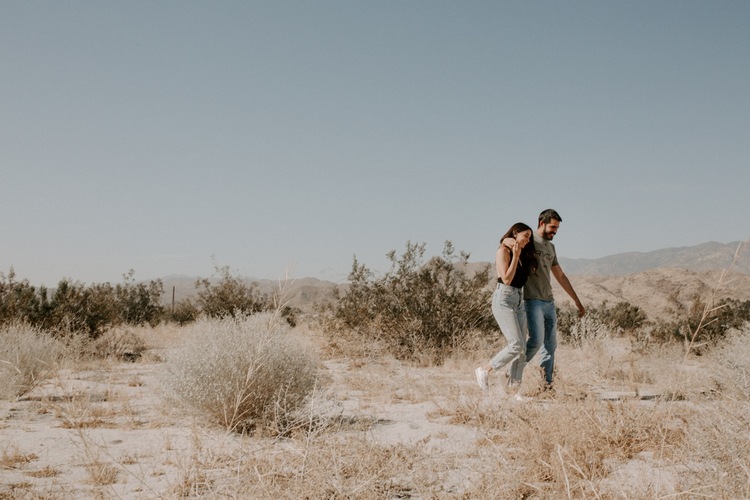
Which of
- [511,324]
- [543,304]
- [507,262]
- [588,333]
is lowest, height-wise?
[588,333]

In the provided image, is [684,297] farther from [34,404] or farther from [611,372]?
[34,404]

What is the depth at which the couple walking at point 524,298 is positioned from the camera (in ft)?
15.9

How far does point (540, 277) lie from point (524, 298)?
0.27 meters

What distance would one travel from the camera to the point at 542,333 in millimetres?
5086

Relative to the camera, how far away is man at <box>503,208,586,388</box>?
200 inches

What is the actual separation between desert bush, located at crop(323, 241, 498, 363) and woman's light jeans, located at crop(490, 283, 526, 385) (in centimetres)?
351

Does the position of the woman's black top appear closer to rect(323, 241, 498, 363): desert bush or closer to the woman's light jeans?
the woman's light jeans

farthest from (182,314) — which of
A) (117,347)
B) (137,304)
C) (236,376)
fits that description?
(236,376)

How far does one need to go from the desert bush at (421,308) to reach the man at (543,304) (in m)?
3.38

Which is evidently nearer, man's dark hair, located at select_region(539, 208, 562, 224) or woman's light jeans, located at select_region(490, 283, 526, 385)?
woman's light jeans, located at select_region(490, 283, 526, 385)

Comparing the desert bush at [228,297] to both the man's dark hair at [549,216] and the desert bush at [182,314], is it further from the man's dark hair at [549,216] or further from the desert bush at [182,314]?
the man's dark hair at [549,216]

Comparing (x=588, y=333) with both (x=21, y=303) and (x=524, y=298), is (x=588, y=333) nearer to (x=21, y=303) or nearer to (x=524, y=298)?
(x=524, y=298)

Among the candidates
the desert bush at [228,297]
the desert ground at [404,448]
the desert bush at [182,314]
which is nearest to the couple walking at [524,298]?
the desert ground at [404,448]

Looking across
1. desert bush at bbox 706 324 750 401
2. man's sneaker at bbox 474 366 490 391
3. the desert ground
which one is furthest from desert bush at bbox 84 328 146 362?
desert bush at bbox 706 324 750 401
